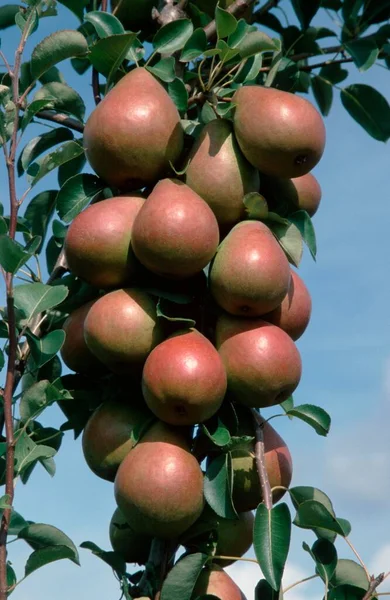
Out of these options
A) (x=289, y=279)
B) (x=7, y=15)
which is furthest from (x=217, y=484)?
(x=7, y=15)

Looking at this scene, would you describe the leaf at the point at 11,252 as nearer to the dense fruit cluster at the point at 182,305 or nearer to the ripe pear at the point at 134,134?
the dense fruit cluster at the point at 182,305

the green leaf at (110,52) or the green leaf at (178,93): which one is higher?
the green leaf at (110,52)

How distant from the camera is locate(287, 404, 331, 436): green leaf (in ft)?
5.67

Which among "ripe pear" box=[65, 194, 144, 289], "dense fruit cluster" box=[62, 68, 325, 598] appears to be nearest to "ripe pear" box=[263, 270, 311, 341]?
"dense fruit cluster" box=[62, 68, 325, 598]

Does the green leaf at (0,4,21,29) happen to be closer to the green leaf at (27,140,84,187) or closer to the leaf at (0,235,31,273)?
the green leaf at (27,140,84,187)

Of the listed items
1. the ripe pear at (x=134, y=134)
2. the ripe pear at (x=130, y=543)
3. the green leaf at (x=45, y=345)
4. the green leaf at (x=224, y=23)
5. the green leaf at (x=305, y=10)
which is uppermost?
the green leaf at (x=224, y=23)

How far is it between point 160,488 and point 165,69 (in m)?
0.92

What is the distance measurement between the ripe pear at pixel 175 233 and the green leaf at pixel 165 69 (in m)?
0.31

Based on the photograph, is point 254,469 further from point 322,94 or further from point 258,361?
point 322,94

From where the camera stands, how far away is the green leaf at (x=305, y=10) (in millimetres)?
2227

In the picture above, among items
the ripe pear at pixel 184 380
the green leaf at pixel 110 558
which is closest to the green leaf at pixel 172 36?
the ripe pear at pixel 184 380

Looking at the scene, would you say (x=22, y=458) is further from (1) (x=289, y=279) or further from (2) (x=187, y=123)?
(2) (x=187, y=123)

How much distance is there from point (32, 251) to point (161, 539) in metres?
0.62

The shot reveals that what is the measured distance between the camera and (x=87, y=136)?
1.80 metres
